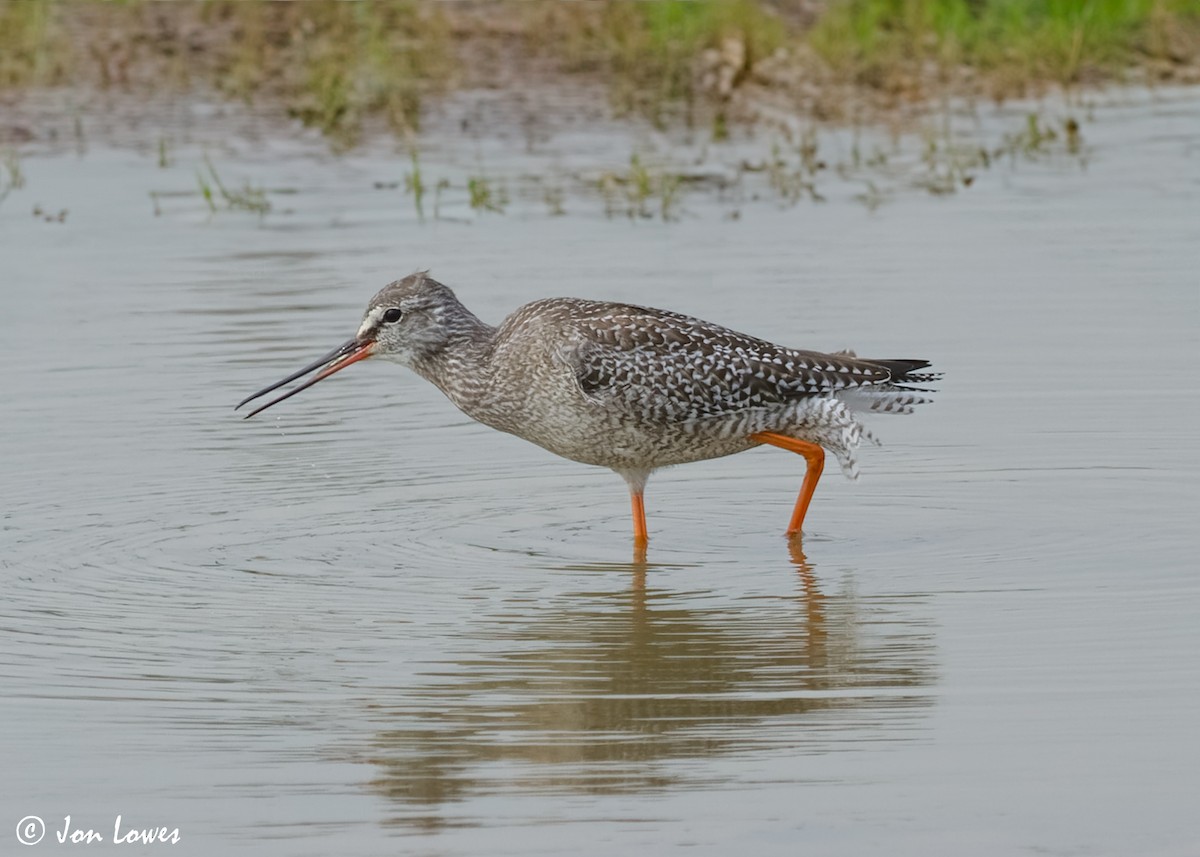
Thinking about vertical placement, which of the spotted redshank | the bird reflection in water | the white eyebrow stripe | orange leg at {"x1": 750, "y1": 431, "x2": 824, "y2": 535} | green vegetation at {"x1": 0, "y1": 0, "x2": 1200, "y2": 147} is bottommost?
the bird reflection in water

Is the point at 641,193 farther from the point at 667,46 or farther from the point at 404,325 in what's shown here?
the point at 404,325

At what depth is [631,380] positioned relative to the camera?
344 inches

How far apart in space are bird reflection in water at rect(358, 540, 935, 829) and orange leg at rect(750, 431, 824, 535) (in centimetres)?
107

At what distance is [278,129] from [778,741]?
12.2 metres

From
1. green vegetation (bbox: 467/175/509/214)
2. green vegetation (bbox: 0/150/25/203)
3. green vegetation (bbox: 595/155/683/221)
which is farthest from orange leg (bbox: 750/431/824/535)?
green vegetation (bbox: 0/150/25/203)

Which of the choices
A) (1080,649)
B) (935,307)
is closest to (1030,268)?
(935,307)

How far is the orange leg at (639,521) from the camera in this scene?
877cm

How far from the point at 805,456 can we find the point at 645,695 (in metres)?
2.84

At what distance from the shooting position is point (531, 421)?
29.2ft

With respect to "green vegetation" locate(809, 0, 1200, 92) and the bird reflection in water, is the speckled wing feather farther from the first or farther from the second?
"green vegetation" locate(809, 0, 1200, 92)

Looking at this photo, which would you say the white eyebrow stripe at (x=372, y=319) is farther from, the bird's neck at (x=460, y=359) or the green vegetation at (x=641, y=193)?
the green vegetation at (x=641, y=193)

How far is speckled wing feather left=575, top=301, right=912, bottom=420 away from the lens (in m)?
8.73

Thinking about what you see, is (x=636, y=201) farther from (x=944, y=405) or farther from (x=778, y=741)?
(x=778, y=741)

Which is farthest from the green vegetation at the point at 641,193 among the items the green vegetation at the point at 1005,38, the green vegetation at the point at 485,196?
the green vegetation at the point at 1005,38
